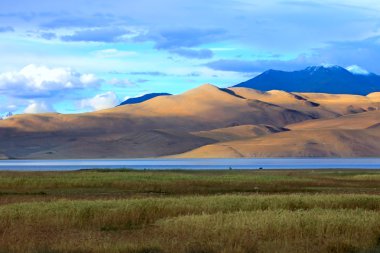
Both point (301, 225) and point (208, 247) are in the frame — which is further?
point (301, 225)

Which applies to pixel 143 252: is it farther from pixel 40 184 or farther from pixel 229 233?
pixel 40 184

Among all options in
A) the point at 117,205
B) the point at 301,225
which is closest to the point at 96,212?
the point at 117,205

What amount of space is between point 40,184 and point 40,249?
40.2 m

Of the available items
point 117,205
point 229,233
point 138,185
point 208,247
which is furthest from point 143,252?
point 138,185

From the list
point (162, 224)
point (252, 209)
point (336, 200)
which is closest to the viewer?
point (162, 224)

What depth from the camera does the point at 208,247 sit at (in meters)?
21.6

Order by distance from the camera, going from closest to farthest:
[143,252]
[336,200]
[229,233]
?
1. [143,252]
2. [229,233]
3. [336,200]

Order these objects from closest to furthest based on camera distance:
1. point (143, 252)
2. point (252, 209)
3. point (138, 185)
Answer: point (143, 252) < point (252, 209) < point (138, 185)

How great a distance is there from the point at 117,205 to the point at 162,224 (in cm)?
593

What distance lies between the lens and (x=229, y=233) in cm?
2489

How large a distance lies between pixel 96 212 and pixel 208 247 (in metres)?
10.6

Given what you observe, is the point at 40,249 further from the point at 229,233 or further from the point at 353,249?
the point at 353,249

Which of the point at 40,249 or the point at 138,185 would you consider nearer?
the point at 40,249

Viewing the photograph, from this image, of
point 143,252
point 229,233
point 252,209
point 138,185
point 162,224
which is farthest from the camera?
point 138,185
